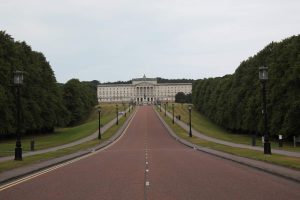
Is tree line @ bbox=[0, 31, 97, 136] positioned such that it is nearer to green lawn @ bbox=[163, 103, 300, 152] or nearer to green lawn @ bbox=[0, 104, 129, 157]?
green lawn @ bbox=[0, 104, 129, 157]

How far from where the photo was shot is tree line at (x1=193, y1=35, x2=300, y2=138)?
57875 millimetres

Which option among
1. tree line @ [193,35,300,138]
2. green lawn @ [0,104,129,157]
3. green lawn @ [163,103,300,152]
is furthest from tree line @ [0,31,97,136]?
tree line @ [193,35,300,138]

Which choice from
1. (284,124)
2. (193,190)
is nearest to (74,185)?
(193,190)

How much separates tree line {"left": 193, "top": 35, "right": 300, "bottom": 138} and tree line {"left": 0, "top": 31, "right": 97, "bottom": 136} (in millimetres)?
31582

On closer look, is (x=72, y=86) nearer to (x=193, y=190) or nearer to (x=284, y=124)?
(x=284, y=124)

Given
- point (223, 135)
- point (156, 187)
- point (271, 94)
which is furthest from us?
point (223, 135)

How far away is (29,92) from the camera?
250 ft

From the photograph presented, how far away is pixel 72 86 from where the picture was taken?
409 feet

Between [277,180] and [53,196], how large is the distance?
7.87m

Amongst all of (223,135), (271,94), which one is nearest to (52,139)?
(223,135)

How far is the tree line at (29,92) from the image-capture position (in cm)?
6581

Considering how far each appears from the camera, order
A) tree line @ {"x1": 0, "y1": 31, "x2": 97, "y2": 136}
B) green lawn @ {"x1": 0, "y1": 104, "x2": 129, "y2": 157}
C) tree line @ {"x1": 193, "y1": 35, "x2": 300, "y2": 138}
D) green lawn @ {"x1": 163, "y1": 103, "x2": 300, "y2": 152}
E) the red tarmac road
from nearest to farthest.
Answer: the red tarmac road
green lawn @ {"x1": 0, "y1": 104, "x2": 129, "y2": 157}
green lawn @ {"x1": 163, "y1": 103, "x2": 300, "y2": 152}
tree line @ {"x1": 193, "y1": 35, "x2": 300, "y2": 138}
tree line @ {"x1": 0, "y1": 31, "x2": 97, "y2": 136}

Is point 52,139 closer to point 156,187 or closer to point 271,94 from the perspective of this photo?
point 271,94

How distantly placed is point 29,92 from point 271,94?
123ft
